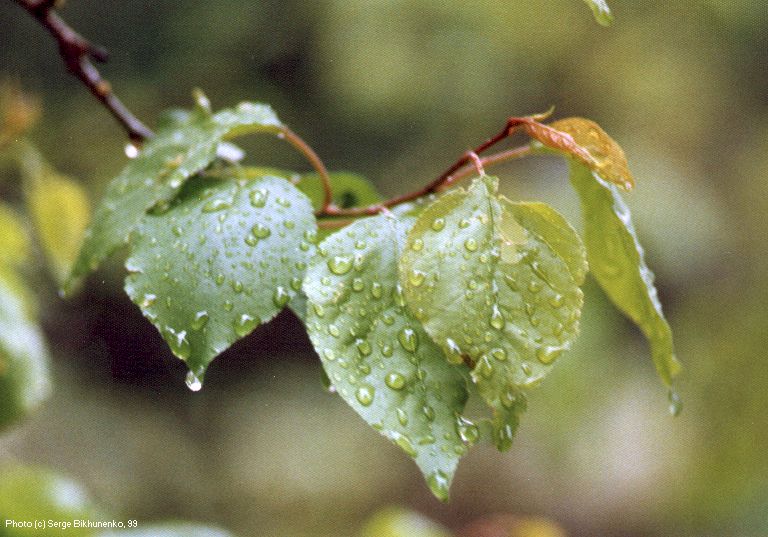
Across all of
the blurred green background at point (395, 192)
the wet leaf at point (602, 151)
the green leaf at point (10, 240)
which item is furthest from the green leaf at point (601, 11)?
the blurred green background at point (395, 192)

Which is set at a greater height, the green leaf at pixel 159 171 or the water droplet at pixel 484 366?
the green leaf at pixel 159 171

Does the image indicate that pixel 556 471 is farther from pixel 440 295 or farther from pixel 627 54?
pixel 440 295

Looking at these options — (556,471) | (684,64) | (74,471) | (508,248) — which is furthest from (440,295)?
(684,64)

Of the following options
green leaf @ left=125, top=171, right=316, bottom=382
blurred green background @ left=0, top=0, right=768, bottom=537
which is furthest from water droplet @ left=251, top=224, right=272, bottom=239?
blurred green background @ left=0, top=0, right=768, bottom=537

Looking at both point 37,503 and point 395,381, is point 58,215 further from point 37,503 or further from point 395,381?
point 395,381

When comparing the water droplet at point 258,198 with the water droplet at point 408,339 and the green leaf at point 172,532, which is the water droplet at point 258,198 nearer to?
the water droplet at point 408,339

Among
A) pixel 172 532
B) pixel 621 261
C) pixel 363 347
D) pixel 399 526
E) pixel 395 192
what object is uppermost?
pixel 363 347

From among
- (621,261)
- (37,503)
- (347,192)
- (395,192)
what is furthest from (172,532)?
(395,192)

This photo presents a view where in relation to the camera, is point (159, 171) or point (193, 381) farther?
point (159, 171)
